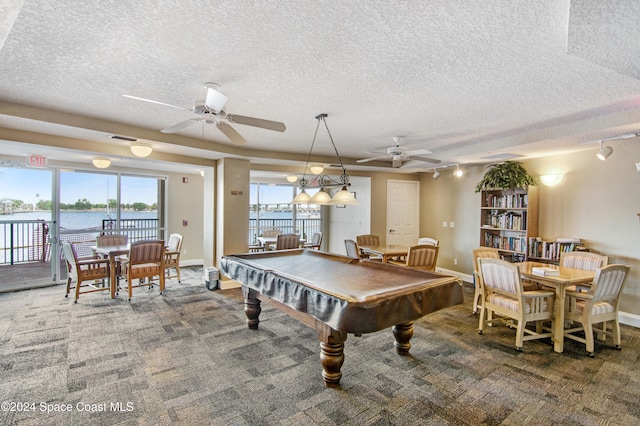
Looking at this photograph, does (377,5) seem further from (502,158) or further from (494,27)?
(502,158)

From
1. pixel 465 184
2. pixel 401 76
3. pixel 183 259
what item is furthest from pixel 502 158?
pixel 183 259

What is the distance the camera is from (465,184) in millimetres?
6531

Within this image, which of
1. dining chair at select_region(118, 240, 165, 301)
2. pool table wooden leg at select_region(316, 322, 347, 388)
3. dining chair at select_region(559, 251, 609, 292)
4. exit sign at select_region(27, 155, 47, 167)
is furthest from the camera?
exit sign at select_region(27, 155, 47, 167)

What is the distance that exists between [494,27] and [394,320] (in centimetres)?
199

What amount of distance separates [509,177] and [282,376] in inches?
186

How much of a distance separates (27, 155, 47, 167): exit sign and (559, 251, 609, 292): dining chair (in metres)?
8.29

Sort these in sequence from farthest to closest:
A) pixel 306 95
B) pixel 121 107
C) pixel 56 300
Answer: pixel 56 300, pixel 121 107, pixel 306 95

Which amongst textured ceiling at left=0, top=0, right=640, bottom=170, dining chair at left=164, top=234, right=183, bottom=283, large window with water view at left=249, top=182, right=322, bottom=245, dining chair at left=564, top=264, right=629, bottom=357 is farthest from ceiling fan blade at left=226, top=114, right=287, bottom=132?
large window with water view at left=249, top=182, right=322, bottom=245

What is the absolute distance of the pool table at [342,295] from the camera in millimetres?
2244

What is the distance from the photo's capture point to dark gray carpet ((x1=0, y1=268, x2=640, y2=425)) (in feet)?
7.53

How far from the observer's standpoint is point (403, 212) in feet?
24.8

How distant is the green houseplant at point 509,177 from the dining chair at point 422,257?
5.82 ft

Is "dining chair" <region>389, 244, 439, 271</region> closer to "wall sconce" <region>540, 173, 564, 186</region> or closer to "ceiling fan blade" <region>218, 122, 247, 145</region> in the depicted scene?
"wall sconce" <region>540, 173, 564, 186</region>

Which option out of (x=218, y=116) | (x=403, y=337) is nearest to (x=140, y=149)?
(x=218, y=116)
